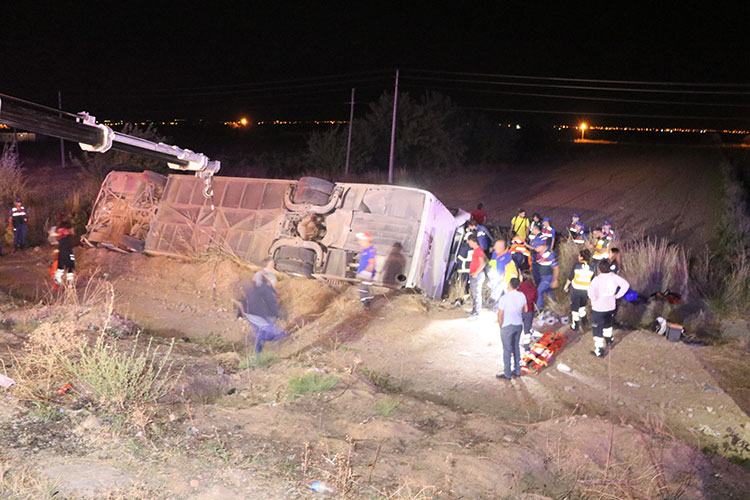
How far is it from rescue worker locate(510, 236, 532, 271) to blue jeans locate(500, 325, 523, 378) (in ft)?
12.6

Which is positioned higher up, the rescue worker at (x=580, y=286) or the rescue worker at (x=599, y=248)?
the rescue worker at (x=599, y=248)

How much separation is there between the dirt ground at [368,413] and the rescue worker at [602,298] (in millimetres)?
386

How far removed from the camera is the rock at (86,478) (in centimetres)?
433

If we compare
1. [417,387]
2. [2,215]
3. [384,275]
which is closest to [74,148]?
[2,215]

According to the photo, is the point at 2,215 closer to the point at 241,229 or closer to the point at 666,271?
the point at 241,229

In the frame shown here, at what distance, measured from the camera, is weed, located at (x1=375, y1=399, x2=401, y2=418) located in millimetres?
6852

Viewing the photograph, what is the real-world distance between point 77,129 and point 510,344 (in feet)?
20.3

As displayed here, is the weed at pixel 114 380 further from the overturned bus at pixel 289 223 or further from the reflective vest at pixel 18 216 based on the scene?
the reflective vest at pixel 18 216

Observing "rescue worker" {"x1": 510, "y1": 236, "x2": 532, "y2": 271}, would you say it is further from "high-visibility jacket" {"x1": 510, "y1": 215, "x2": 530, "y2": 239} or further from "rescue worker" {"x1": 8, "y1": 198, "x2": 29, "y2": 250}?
"rescue worker" {"x1": 8, "y1": 198, "x2": 29, "y2": 250}

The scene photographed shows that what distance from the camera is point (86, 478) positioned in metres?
4.53

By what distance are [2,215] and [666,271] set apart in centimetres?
1936

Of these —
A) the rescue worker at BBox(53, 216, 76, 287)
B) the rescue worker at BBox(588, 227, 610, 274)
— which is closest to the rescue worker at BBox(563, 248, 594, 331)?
the rescue worker at BBox(588, 227, 610, 274)

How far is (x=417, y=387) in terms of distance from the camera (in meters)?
8.56

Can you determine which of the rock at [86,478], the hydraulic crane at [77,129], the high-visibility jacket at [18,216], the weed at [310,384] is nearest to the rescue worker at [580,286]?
the weed at [310,384]
